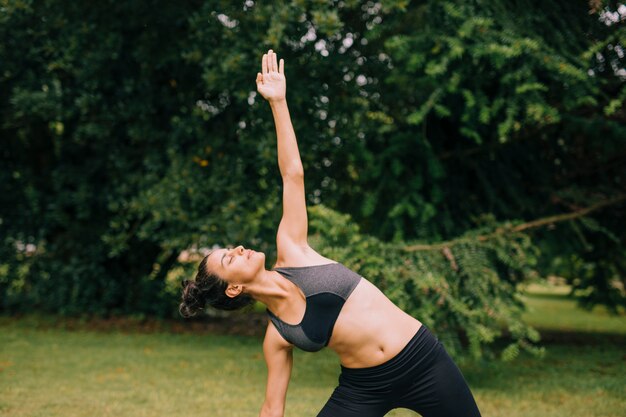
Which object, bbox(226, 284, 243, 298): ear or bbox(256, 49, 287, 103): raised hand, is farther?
bbox(256, 49, 287, 103): raised hand

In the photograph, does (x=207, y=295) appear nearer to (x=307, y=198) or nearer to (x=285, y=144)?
(x=285, y=144)

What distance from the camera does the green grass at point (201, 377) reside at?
270 inches

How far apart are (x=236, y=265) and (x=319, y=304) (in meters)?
0.43

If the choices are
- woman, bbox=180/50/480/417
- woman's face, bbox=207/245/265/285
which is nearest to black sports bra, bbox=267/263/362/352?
woman, bbox=180/50/480/417

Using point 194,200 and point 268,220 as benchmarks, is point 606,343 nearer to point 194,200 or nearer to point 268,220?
point 268,220

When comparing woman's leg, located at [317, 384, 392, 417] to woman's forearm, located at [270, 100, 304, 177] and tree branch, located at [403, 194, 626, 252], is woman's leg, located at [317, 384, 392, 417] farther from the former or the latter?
tree branch, located at [403, 194, 626, 252]

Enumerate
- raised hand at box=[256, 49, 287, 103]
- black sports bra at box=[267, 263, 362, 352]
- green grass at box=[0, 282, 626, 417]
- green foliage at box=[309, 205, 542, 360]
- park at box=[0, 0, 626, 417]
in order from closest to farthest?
black sports bra at box=[267, 263, 362, 352]
raised hand at box=[256, 49, 287, 103]
park at box=[0, 0, 626, 417]
green grass at box=[0, 282, 626, 417]
green foliage at box=[309, 205, 542, 360]

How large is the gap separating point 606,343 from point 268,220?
6580mm

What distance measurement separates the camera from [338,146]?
1011cm

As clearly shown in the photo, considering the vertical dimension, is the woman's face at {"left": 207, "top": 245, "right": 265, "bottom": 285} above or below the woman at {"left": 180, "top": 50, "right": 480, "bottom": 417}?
above

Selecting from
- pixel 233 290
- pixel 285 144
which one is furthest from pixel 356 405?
pixel 285 144

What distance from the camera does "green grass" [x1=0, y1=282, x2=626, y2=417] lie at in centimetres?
686

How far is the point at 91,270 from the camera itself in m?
13.0

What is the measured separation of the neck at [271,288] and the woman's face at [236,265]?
0.04 meters
